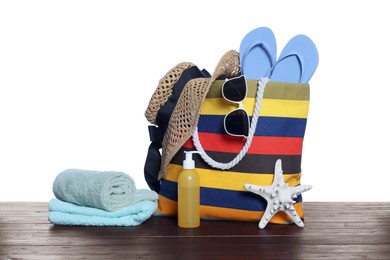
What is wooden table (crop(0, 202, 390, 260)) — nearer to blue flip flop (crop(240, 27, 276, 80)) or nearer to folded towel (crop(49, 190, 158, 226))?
folded towel (crop(49, 190, 158, 226))

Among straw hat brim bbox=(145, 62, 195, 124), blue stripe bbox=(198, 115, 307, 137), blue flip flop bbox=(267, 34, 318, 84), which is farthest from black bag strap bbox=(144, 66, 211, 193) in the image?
blue flip flop bbox=(267, 34, 318, 84)

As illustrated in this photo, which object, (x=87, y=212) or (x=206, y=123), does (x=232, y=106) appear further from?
(x=87, y=212)

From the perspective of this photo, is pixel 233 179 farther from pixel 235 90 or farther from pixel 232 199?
pixel 235 90

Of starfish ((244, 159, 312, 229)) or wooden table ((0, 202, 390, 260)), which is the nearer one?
wooden table ((0, 202, 390, 260))

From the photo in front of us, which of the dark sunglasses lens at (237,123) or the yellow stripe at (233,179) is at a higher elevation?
the dark sunglasses lens at (237,123)

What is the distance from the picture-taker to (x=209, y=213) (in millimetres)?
1740

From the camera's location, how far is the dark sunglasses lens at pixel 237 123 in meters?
1.65

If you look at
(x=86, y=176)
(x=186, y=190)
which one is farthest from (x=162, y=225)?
(x=86, y=176)

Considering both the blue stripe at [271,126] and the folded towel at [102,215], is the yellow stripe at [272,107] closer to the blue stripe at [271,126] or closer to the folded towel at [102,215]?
the blue stripe at [271,126]

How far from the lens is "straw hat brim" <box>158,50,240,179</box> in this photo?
5.56 feet

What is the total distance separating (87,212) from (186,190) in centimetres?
28

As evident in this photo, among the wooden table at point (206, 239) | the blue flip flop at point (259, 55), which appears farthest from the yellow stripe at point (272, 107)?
the wooden table at point (206, 239)

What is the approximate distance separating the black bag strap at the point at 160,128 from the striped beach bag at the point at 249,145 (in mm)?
105

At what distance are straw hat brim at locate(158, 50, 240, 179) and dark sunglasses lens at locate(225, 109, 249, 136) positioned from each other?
0.27 feet
